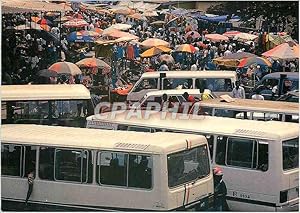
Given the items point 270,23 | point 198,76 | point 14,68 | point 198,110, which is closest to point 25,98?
point 14,68

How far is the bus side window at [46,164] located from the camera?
141 inches

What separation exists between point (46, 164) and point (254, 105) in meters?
1.60

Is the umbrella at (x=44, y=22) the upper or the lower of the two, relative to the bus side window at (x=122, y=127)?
upper

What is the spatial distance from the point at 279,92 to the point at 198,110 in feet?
3.56

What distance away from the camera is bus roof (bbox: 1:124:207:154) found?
11.3 ft

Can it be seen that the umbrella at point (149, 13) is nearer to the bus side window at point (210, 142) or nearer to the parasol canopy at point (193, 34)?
the parasol canopy at point (193, 34)

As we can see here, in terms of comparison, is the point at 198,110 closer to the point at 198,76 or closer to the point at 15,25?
the point at 198,76

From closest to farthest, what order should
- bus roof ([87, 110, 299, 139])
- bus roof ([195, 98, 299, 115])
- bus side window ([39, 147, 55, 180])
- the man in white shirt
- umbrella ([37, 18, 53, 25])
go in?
bus side window ([39, 147, 55, 180]) → bus roof ([87, 110, 299, 139]) → bus roof ([195, 98, 299, 115]) → umbrella ([37, 18, 53, 25]) → the man in white shirt

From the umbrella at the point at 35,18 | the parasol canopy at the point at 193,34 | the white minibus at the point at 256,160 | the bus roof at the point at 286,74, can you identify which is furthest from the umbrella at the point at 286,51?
the umbrella at the point at 35,18

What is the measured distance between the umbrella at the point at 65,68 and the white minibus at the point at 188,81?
0.44 m

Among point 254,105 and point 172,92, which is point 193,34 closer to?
point 172,92

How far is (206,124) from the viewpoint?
401cm

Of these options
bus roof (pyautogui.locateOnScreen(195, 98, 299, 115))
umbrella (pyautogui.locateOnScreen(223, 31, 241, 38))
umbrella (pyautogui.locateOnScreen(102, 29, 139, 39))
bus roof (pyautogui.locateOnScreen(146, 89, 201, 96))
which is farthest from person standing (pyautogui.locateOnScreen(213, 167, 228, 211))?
umbrella (pyautogui.locateOnScreen(223, 31, 241, 38))

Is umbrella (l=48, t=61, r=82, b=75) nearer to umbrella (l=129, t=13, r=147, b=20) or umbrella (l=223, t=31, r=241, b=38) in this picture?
umbrella (l=129, t=13, r=147, b=20)
